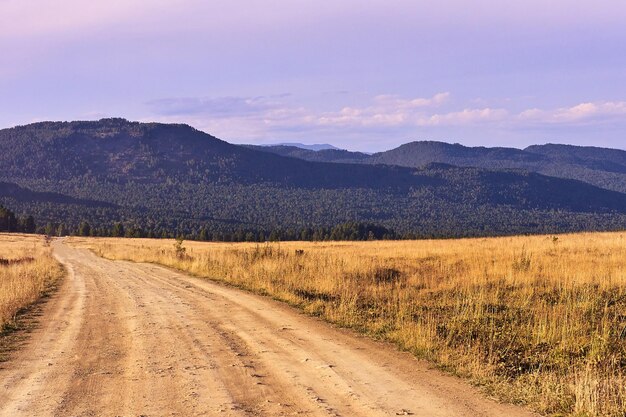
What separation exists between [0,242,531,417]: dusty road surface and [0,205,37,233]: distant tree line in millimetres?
96516

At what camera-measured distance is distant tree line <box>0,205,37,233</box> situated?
101000 millimetres

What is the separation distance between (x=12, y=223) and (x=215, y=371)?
10604 cm

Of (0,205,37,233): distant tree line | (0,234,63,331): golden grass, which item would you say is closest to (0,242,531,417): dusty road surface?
(0,234,63,331): golden grass

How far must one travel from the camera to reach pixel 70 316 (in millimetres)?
13805

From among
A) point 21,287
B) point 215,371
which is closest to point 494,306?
point 215,371

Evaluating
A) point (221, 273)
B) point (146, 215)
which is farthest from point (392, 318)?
point (146, 215)

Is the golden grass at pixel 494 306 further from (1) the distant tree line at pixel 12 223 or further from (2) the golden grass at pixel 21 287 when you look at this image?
(1) the distant tree line at pixel 12 223

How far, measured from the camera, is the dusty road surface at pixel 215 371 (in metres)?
7.13

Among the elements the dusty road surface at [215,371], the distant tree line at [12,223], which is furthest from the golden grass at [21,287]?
the distant tree line at [12,223]

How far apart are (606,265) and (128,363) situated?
1471 cm

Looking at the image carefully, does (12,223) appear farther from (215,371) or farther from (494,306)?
(215,371)

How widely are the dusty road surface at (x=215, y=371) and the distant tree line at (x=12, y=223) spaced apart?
96.5 meters

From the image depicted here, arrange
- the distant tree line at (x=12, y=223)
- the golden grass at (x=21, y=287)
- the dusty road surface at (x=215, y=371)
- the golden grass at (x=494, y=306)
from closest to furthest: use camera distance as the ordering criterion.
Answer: the dusty road surface at (x=215, y=371), the golden grass at (x=494, y=306), the golden grass at (x=21, y=287), the distant tree line at (x=12, y=223)

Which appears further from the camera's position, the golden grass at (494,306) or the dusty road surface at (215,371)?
the golden grass at (494,306)
